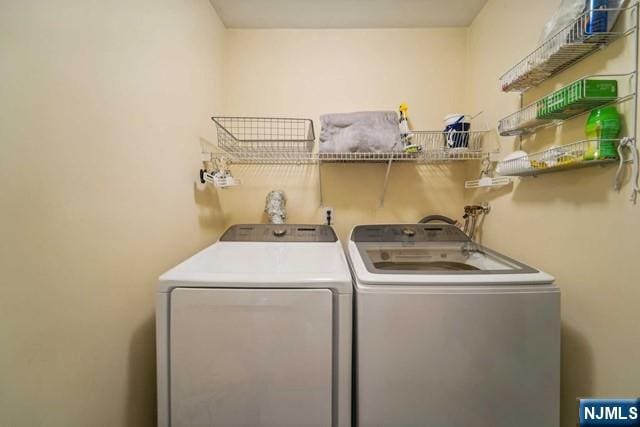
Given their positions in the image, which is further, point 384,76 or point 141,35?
point 384,76

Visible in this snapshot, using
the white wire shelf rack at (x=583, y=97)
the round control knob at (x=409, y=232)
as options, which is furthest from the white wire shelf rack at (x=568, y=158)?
the round control knob at (x=409, y=232)

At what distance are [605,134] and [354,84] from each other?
4.46ft

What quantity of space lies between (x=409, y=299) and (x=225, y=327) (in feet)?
2.04

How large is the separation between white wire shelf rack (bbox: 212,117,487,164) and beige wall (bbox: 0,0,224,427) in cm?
43

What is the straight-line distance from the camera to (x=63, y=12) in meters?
0.66

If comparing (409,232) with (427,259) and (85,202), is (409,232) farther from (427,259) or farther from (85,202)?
(85,202)

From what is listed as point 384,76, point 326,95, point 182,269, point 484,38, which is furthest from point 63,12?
point 484,38

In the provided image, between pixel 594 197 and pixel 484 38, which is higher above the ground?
pixel 484 38

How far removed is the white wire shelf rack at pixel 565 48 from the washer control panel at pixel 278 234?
Answer: 3.96 ft

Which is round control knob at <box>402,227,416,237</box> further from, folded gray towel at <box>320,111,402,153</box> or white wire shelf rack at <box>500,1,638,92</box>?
white wire shelf rack at <box>500,1,638,92</box>

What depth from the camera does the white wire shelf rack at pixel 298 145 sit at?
1418 millimetres

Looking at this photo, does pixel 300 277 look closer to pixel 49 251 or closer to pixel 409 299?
pixel 409 299

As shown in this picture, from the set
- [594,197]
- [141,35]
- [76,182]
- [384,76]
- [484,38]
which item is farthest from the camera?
[384,76]

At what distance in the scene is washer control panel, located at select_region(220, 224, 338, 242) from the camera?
1.38m
